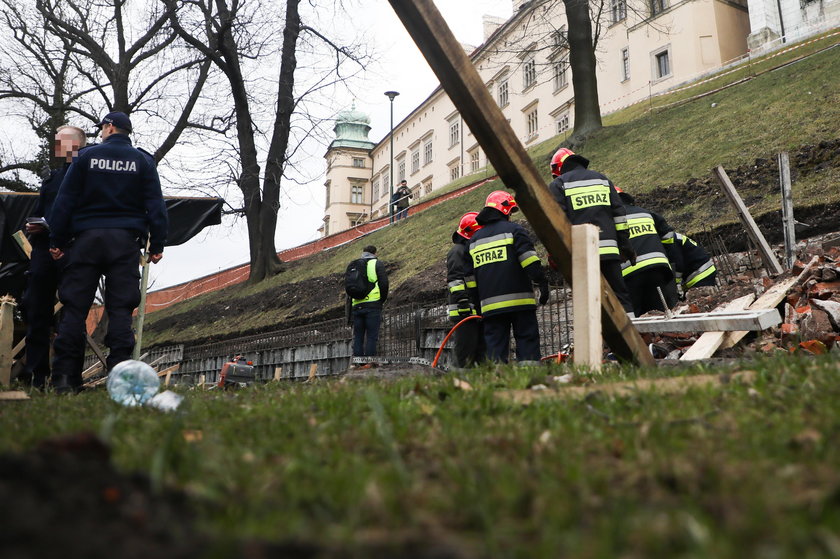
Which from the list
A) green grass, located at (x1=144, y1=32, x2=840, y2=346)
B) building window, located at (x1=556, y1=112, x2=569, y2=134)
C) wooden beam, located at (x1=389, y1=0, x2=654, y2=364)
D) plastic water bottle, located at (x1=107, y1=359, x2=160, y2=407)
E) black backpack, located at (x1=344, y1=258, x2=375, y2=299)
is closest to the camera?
wooden beam, located at (x1=389, y1=0, x2=654, y2=364)

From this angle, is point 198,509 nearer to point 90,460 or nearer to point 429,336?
point 90,460

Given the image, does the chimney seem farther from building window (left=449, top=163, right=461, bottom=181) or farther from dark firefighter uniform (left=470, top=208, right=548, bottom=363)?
dark firefighter uniform (left=470, top=208, right=548, bottom=363)

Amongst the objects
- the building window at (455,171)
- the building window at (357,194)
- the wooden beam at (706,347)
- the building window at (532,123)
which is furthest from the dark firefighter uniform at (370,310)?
the building window at (357,194)

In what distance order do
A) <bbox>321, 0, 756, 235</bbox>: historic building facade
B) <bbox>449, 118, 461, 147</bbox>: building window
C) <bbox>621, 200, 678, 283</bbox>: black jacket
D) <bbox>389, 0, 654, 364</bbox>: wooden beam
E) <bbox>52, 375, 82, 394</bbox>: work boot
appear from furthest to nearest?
<bbox>449, 118, 461, 147</bbox>: building window < <bbox>321, 0, 756, 235</bbox>: historic building facade < <bbox>621, 200, 678, 283</bbox>: black jacket < <bbox>52, 375, 82, 394</bbox>: work boot < <bbox>389, 0, 654, 364</bbox>: wooden beam

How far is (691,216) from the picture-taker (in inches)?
435

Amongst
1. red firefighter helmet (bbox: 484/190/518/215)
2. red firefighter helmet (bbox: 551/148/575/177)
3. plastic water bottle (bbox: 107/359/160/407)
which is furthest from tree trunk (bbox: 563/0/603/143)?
plastic water bottle (bbox: 107/359/160/407)

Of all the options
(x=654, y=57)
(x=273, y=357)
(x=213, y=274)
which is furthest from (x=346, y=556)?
(x=654, y=57)

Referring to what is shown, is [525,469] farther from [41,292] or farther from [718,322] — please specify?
[41,292]

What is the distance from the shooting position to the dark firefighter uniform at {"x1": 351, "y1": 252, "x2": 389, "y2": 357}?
10133 millimetres

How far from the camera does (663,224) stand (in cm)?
767

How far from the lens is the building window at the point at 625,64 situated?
41.2 meters

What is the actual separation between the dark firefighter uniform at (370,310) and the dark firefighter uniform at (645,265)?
392 centimetres

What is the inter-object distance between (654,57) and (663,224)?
3521cm

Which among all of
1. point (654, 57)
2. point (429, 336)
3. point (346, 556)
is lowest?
point (346, 556)
